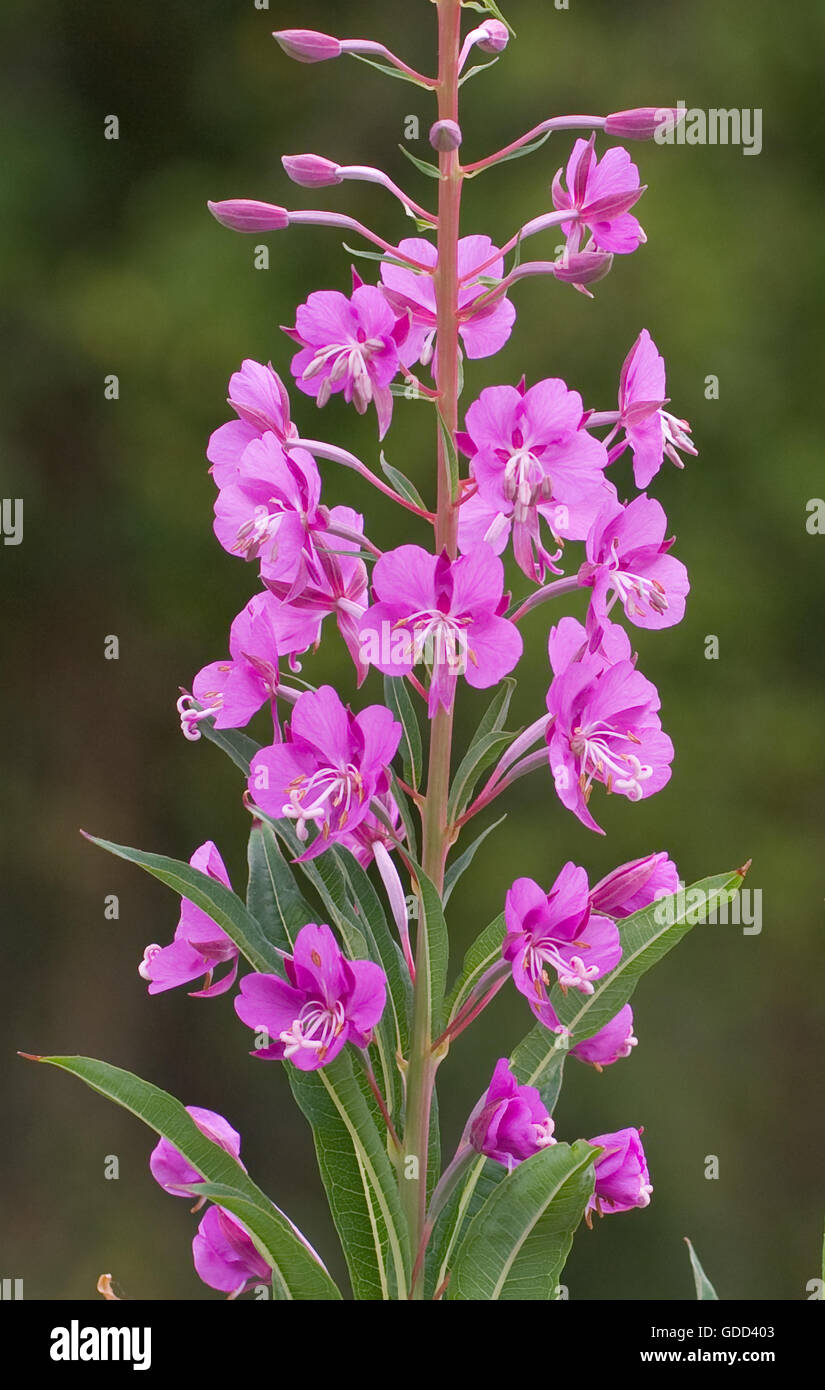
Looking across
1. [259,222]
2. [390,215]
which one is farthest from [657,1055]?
[259,222]

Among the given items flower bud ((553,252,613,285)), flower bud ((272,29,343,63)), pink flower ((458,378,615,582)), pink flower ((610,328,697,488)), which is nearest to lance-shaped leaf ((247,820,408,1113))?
pink flower ((458,378,615,582))

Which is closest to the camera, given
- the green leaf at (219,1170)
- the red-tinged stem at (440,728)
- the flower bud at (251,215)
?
the green leaf at (219,1170)

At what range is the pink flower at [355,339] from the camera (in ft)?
5.30

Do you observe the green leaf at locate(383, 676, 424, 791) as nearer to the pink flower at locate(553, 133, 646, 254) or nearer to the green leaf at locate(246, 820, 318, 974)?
the green leaf at locate(246, 820, 318, 974)

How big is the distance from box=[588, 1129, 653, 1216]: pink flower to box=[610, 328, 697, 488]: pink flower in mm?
726

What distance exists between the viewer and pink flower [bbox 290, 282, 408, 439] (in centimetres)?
162

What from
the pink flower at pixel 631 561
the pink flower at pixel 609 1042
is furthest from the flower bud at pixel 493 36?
the pink flower at pixel 609 1042

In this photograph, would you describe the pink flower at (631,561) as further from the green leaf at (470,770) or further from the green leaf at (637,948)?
the green leaf at (637,948)

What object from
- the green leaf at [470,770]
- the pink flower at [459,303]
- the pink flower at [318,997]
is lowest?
the pink flower at [318,997]

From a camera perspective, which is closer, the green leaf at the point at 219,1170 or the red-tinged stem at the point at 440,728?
the green leaf at the point at 219,1170

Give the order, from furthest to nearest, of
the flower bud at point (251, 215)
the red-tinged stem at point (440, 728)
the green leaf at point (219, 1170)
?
the flower bud at point (251, 215) → the red-tinged stem at point (440, 728) → the green leaf at point (219, 1170)

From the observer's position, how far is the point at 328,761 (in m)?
1.53

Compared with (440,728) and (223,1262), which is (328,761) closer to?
(440,728)

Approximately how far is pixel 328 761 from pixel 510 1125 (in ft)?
1.40
